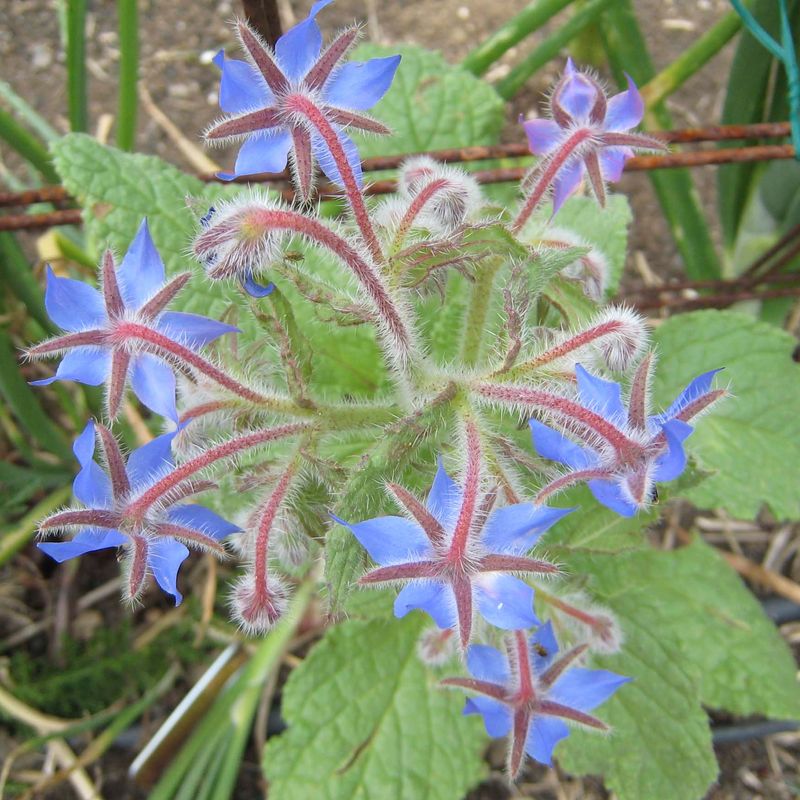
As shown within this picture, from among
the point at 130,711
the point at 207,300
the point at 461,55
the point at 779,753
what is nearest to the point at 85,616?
the point at 130,711

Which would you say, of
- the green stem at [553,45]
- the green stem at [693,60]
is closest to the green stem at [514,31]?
the green stem at [553,45]

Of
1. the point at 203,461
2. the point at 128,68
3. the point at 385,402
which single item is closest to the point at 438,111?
the point at 128,68

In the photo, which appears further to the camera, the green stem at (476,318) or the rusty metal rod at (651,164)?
the rusty metal rod at (651,164)

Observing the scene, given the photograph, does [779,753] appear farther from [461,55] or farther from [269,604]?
[461,55]

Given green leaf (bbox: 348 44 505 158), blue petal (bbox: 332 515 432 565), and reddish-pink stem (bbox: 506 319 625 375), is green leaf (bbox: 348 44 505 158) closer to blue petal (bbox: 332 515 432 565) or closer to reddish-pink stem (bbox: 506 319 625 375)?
reddish-pink stem (bbox: 506 319 625 375)

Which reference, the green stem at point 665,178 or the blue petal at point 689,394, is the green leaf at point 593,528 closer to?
the blue petal at point 689,394

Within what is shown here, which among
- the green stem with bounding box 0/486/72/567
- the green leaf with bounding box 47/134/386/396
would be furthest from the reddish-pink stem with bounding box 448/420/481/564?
the green stem with bounding box 0/486/72/567
